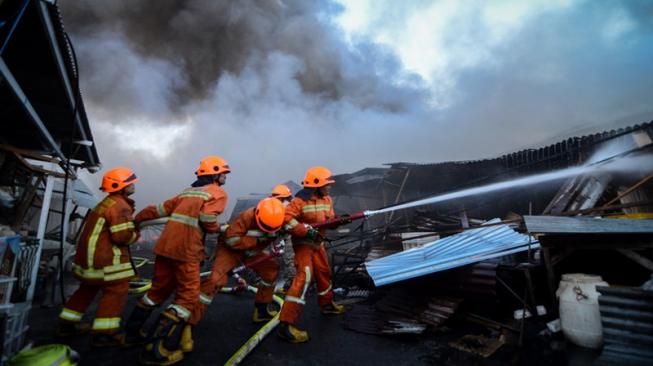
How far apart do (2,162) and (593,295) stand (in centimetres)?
802

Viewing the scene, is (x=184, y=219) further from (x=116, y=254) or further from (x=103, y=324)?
(x=103, y=324)

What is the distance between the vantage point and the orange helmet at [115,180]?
140 inches

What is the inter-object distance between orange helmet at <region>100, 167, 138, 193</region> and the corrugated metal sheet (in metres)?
5.03

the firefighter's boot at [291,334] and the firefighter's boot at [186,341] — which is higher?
the firefighter's boot at [186,341]

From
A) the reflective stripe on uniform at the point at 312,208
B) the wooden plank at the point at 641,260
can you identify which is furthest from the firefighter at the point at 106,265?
the wooden plank at the point at 641,260

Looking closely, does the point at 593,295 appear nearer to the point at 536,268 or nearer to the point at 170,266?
the point at 536,268

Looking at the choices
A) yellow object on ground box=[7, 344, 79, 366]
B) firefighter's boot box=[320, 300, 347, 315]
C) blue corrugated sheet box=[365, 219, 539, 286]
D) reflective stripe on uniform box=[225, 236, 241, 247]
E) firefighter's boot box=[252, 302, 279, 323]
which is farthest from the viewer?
firefighter's boot box=[320, 300, 347, 315]

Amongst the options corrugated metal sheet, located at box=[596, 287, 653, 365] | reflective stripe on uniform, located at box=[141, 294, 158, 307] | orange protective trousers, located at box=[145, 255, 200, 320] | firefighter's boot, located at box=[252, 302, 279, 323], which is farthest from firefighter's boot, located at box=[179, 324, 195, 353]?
corrugated metal sheet, located at box=[596, 287, 653, 365]

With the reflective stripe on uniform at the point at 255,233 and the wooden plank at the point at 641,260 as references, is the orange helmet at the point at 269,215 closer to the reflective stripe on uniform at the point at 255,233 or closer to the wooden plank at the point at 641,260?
the reflective stripe on uniform at the point at 255,233

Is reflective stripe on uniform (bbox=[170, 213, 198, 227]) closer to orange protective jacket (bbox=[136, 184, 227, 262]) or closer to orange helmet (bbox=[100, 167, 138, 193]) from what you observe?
orange protective jacket (bbox=[136, 184, 227, 262])

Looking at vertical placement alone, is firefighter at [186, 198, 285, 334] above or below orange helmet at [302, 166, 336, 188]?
below

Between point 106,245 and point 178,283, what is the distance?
3.11 ft

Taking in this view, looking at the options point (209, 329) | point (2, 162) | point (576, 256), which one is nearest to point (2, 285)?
point (209, 329)

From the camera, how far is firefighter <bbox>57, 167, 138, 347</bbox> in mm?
3219
